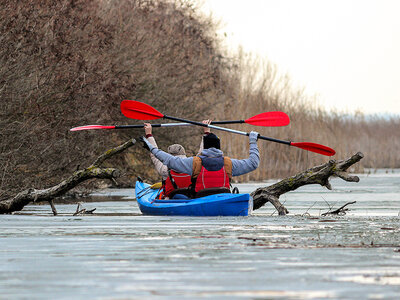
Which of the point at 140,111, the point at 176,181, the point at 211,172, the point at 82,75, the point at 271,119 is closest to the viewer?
the point at 211,172

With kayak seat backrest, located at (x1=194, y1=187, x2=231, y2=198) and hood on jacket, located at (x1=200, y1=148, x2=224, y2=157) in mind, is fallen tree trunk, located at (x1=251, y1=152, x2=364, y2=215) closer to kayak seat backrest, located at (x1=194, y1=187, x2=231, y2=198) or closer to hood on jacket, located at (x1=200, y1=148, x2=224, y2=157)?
kayak seat backrest, located at (x1=194, y1=187, x2=231, y2=198)

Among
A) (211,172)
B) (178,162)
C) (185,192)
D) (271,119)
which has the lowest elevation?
(185,192)

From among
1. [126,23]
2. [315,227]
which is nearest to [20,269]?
[315,227]

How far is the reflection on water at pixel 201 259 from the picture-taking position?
5.19 metres

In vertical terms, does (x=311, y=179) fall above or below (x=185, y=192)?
above

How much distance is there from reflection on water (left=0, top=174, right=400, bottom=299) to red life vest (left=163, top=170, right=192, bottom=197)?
1144mm

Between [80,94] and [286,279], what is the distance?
12.9m

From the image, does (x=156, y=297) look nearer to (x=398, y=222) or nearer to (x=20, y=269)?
(x=20, y=269)

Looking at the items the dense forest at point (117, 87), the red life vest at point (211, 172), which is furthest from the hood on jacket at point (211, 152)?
the dense forest at point (117, 87)

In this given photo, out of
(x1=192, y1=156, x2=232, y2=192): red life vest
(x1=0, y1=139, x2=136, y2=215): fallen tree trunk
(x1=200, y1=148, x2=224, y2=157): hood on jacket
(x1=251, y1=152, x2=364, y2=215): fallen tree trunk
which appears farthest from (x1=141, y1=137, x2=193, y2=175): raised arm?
(x1=251, y1=152, x2=364, y2=215): fallen tree trunk

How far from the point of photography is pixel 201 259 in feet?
22.3

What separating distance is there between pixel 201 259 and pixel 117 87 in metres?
13.6

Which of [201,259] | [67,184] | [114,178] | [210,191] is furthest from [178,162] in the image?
[201,259]

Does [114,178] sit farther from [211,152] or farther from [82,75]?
[82,75]
